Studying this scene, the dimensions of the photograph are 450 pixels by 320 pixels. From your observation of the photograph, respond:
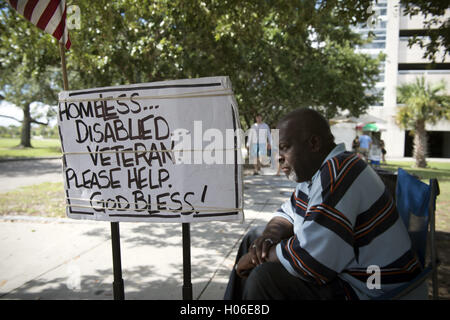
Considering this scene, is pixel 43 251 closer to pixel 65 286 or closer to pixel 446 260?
pixel 65 286

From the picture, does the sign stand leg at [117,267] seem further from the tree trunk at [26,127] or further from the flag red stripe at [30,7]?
the tree trunk at [26,127]

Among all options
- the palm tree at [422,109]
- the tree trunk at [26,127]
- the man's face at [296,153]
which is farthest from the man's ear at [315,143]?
the tree trunk at [26,127]

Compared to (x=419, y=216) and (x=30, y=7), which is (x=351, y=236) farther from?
(x=30, y=7)

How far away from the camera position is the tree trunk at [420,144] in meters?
16.9

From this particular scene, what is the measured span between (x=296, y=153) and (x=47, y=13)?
1.94 meters

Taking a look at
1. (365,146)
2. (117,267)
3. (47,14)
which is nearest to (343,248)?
(117,267)

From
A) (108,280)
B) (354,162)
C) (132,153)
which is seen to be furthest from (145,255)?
(354,162)

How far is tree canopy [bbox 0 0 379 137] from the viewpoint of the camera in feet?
15.8

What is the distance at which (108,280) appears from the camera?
299 cm

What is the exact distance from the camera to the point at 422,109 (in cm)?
1666

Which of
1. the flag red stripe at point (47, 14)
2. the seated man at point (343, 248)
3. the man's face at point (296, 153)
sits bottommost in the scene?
the seated man at point (343, 248)

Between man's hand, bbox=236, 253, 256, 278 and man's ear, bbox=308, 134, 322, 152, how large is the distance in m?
0.67

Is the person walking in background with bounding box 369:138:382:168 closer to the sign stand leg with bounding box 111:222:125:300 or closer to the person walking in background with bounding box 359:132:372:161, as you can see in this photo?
the person walking in background with bounding box 359:132:372:161

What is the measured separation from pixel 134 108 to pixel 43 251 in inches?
109
